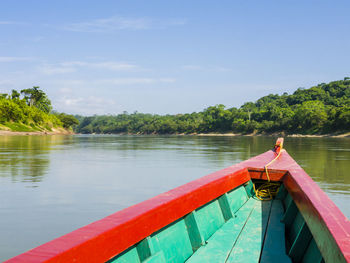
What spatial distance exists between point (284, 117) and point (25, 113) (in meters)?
75.6

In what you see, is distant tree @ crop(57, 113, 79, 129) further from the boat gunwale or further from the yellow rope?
the boat gunwale

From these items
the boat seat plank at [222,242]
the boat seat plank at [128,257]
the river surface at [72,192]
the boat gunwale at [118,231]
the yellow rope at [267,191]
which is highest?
the boat gunwale at [118,231]

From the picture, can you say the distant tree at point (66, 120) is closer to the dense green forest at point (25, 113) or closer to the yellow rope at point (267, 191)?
the dense green forest at point (25, 113)

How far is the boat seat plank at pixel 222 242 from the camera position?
9.98ft

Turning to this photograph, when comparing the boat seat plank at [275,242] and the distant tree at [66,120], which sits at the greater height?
the distant tree at [66,120]

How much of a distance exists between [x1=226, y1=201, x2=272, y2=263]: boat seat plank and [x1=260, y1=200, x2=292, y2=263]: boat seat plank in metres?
0.06

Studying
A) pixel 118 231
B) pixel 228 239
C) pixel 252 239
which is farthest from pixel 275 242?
pixel 118 231

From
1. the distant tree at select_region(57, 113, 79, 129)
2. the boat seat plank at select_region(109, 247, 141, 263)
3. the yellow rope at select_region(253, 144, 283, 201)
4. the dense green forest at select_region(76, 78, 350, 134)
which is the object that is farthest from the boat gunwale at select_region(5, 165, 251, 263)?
the distant tree at select_region(57, 113, 79, 129)

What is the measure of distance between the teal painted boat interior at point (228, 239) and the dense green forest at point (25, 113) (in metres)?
87.7

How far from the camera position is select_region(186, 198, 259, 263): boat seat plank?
3.04m

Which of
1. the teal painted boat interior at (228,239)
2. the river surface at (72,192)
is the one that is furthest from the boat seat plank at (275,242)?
the river surface at (72,192)

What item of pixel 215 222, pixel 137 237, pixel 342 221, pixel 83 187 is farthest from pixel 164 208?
pixel 83 187

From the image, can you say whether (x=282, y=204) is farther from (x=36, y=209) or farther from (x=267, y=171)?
(x=36, y=209)

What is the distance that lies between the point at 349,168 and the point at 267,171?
13.0m
